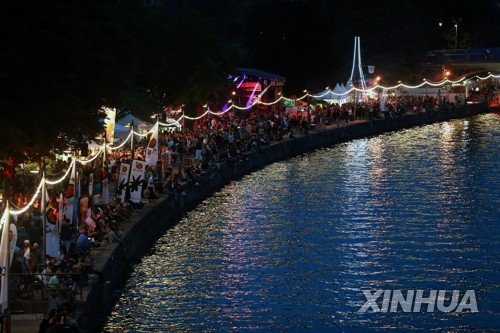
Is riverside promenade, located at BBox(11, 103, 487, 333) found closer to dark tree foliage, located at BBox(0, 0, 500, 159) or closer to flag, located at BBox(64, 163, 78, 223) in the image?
flag, located at BBox(64, 163, 78, 223)

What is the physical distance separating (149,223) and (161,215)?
3.02m

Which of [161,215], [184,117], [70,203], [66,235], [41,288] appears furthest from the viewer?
[184,117]

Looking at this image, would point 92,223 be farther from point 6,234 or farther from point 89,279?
point 6,234

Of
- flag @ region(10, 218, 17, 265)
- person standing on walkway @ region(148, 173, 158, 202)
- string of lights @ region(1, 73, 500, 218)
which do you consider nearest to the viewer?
flag @ region(10, 218, 17, 265)

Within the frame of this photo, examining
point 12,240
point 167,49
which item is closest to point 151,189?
point 12,240

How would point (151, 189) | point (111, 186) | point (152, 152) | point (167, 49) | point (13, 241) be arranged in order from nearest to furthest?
point (13, 241) < point (151, 189) < point (111, 186) < point (152, 152) < point (167, 49)

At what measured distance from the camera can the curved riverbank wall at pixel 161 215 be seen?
33831 mm

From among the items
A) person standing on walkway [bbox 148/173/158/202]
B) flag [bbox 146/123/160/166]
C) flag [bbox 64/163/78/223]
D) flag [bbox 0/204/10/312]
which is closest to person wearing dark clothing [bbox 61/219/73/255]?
flag [bbox 64/163/78/223]

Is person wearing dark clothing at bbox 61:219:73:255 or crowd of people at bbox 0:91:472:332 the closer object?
crowd of people at bbox 0:91:472:332

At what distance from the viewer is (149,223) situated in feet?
152

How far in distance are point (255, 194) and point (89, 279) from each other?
29329 millimetres

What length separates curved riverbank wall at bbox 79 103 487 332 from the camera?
33.8 m

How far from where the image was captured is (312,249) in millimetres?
45688

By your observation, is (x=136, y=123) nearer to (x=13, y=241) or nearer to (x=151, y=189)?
(x=151, y=189)
